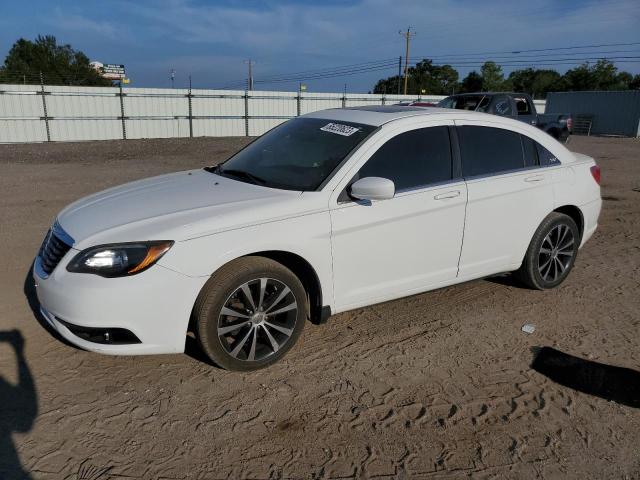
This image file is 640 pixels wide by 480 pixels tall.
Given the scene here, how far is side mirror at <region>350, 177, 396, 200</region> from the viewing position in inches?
134

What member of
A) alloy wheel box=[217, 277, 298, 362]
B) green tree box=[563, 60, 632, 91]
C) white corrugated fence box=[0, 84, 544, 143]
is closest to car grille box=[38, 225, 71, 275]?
alloy wheel box=[217, 277, 298, 362]

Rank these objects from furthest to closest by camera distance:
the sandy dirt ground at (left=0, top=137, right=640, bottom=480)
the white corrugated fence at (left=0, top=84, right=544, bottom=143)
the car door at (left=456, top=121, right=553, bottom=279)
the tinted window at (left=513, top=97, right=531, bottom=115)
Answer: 1. the white corrugated fence at (left=0, top=84, right=544, bottom=143)
2. the tinted window at (left=513, top=97, right=531, bottom=115)
3. the car door at (left=456, top=121, right=553, bottom=279)
4. the sandy dirt ground at (left=0, top=137, right=640, bottom=480)

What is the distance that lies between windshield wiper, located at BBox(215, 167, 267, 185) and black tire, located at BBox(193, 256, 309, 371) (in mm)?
782

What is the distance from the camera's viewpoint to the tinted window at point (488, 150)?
4203 mm

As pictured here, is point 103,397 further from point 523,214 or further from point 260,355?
point 523,214

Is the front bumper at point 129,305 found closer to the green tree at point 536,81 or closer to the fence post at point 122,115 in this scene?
the fence post at point 122,115

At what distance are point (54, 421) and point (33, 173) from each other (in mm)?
11196

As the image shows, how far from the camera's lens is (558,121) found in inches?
766

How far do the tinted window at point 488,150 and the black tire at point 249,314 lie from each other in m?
1.79

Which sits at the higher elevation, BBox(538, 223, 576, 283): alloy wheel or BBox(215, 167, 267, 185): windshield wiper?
BBox(215, 167, 267, 185): windshield wiper

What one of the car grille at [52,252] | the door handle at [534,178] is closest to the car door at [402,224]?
the door handle at [534,178]

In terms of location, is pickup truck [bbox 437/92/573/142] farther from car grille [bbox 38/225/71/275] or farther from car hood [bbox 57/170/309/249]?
car grille [bbox 38/225/71/275]

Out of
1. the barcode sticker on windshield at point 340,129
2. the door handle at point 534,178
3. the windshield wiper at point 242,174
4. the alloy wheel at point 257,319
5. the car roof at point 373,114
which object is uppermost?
the car roof at point 373,114

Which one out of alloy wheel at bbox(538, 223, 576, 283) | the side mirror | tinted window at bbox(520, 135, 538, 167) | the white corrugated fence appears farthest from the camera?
the white corrugated fence
